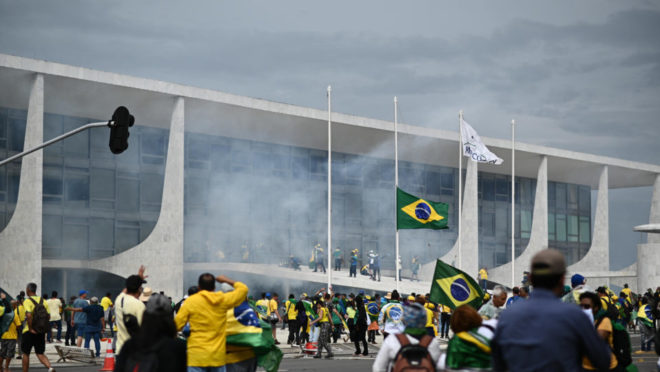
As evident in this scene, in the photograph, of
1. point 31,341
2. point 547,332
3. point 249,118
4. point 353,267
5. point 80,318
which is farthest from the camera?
point 353,267

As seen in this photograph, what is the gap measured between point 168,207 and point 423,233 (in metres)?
21.2

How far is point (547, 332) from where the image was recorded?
4367 millimetres

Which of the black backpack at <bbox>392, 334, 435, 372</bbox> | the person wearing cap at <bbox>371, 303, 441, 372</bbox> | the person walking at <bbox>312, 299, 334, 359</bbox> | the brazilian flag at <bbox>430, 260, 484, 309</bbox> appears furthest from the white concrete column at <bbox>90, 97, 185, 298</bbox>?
the black backpack at <bbox>392, 334, 435, 372</bbox>

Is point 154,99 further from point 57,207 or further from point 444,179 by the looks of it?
point 444,179

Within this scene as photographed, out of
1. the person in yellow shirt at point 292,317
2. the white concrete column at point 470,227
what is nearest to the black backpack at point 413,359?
the person in yellow shirt at point 292,317

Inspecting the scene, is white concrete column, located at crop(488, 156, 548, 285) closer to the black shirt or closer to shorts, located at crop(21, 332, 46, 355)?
shorts, located at crop(21, 332, 46, 355)

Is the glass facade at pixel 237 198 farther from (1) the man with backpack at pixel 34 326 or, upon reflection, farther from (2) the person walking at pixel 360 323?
(1) the man with backpack at pixel 34 326

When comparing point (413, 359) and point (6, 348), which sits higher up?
point (413, 359)

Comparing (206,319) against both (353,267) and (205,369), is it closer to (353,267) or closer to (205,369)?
(205,369)

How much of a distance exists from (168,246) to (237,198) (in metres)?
8.86

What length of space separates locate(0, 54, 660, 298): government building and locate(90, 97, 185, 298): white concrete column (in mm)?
56

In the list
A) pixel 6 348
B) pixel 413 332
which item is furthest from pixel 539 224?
pixel 413 332

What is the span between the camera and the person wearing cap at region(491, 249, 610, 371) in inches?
171

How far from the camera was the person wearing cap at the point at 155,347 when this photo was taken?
18.3ft
